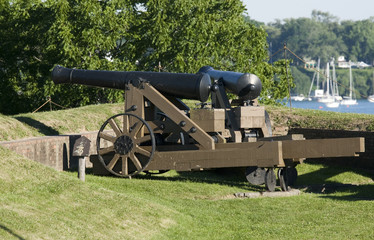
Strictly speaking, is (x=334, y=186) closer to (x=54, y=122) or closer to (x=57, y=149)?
(x=57, y=149)

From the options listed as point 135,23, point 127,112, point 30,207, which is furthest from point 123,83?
point 135,23

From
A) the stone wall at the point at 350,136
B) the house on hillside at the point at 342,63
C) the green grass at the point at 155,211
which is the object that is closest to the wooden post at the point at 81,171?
the green grass at the point at 155,211

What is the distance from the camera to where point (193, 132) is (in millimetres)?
15742

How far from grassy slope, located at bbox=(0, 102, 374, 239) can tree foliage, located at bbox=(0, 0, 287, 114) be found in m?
13.8

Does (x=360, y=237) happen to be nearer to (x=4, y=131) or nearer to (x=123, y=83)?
(x=123, y=83)

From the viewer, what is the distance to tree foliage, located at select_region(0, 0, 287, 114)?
29711 millimetres

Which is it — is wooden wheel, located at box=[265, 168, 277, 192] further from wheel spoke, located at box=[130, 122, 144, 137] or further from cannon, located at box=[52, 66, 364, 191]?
wheel spoke, located at box=[130, 122, 144, 137]

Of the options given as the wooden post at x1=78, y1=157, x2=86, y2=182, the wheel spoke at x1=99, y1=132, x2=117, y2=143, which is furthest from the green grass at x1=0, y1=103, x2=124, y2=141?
the wooden post at x1=78, y1=157, x2=86, y2=182

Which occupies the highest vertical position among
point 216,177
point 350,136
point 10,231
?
point 350,136

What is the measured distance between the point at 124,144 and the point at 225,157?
2.13 meters

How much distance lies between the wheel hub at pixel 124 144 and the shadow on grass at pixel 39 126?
3.40 m

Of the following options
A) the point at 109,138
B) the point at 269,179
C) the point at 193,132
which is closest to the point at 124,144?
the point at 109,138

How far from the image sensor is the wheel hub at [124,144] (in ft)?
53.2

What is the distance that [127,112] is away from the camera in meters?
16.4
